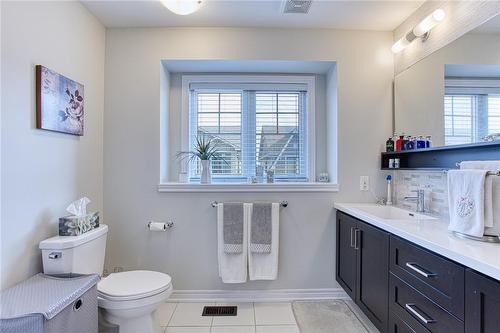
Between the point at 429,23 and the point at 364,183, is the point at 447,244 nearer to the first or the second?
the point at 364,183

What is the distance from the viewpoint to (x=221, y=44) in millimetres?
2338

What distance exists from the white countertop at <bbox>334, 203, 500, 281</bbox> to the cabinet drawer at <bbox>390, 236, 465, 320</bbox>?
4 cm

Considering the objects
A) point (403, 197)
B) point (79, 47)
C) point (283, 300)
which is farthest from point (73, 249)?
point (403, 197)

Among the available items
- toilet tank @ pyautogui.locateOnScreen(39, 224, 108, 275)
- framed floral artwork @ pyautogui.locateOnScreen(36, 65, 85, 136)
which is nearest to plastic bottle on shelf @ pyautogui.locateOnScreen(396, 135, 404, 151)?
toilet tank @ pyautogui.locateOnScreen(39, 224, 108, 275)

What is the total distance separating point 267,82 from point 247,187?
1.07 meters

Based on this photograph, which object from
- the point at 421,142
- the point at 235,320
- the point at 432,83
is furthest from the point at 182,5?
the point at 235,320

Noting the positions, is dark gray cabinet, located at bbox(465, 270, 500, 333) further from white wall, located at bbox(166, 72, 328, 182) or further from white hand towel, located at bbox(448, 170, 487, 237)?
white wall, located at bbox(166, 72, 328, 182)

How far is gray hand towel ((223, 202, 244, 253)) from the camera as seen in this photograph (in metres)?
2.24

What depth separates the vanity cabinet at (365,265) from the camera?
163cm

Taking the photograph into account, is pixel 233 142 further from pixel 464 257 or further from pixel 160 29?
pixel 464 257

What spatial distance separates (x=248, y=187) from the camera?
235cm

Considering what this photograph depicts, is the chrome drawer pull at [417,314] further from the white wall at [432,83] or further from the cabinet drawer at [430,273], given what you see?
the white wall at [432,83]

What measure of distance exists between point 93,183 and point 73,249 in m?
0.73

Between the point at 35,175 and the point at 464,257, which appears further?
the point at 35,175
